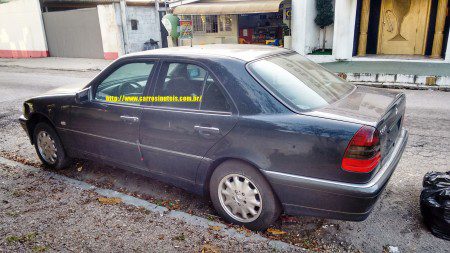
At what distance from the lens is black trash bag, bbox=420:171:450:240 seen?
3209 millimetres

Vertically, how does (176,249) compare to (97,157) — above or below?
below

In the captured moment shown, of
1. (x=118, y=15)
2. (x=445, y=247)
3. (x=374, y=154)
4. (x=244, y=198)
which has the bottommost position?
(x=445, y=247)

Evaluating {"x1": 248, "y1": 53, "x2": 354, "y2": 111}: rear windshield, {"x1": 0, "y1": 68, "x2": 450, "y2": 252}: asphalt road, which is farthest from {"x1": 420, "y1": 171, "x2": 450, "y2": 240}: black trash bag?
{"x1": 248, "y1": 53, "x2": 354, "y2": 111}: rear windshield

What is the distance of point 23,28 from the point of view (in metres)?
24.3

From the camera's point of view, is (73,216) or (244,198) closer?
(244,198)

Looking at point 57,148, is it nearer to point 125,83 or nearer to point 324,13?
point 125,83

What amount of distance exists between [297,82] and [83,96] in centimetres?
255

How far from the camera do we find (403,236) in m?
3.33

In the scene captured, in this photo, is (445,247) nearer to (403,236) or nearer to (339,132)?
(403,236)

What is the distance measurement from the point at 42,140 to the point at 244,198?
10.7ft

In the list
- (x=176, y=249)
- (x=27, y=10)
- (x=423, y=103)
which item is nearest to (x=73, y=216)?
(x=176, y=249)

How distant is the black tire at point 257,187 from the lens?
3.24 meters

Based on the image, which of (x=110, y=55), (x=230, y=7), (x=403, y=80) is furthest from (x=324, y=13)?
(x=110, y=55)

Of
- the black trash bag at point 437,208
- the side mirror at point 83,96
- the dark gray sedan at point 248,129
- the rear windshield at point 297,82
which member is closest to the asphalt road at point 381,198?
the black trash bag at point 437,208
